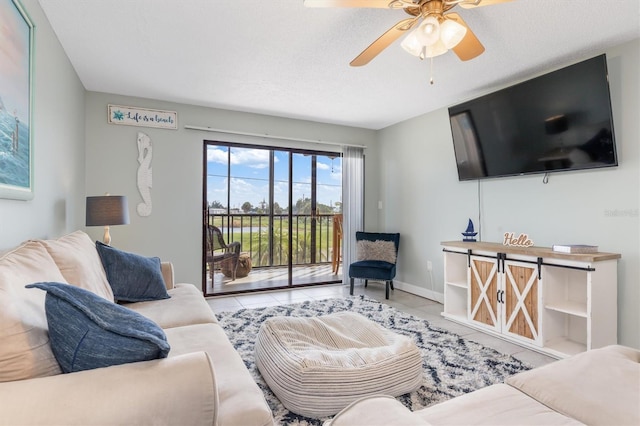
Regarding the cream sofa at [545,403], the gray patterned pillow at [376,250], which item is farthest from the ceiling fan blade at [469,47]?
the gray patterned pillow at [376,250]

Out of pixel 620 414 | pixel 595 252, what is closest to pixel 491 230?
pixel 595 252

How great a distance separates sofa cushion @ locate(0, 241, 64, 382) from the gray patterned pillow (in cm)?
387

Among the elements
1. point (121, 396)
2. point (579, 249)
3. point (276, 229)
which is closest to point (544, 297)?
point (579, 249)

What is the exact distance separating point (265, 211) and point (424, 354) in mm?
3086

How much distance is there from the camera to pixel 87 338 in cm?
100

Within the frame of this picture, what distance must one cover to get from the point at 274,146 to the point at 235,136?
0.54 meters

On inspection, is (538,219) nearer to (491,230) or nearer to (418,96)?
(491,230)

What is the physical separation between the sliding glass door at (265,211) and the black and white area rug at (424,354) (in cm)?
114

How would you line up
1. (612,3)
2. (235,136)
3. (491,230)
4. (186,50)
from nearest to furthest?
(612,3), (186,50), (491,230), (235,136)

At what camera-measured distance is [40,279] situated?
127 cm

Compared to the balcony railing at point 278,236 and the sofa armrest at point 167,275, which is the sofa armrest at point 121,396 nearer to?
the sofa armrest at point 167,275

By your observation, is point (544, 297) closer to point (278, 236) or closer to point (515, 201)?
point (515, 201)

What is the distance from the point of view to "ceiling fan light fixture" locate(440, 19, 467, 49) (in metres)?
1.73

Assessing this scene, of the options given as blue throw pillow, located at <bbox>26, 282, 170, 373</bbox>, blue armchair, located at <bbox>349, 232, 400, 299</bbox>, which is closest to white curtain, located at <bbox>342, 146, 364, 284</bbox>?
blue armchair, located at <bbox>349, 232, 400, 299</bbox>
